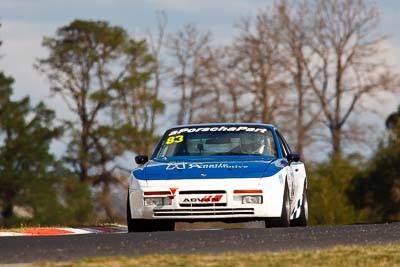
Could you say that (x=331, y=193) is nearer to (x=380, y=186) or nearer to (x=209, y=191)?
(x=380, y=186)

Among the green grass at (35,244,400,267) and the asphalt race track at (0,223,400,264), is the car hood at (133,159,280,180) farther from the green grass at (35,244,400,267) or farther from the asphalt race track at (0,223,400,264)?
the green grass at (35,244,400,267)

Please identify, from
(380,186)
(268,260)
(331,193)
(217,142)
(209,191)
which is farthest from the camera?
(380,186)

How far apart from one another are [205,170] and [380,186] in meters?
41.2

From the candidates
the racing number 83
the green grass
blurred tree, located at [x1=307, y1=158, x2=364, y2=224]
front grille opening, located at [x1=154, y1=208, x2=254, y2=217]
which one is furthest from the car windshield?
blurred tree, located at [x1=307, y1=158, x2=364, y2=224]

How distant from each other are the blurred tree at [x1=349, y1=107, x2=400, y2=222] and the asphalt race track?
135 ft

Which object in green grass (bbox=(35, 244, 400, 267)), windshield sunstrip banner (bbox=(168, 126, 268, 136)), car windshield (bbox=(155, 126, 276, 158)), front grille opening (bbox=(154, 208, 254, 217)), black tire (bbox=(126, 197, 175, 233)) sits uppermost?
windshield sunstrip banner (bbox=(168, 126, 268, 136))

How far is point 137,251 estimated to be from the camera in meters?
12.8

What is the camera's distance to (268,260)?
1184 centimetres

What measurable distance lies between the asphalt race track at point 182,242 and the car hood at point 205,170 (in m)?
1.24

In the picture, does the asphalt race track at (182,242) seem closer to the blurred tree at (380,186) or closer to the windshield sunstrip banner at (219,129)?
the windshield sunstrip banner at (219,129)

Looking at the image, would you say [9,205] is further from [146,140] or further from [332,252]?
[332,252]

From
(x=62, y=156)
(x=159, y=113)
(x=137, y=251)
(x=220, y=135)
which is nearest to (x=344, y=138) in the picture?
(x=159, y=113)

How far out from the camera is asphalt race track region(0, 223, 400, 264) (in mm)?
12719

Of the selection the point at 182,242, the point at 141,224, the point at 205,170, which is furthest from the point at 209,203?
the point at 182,242
